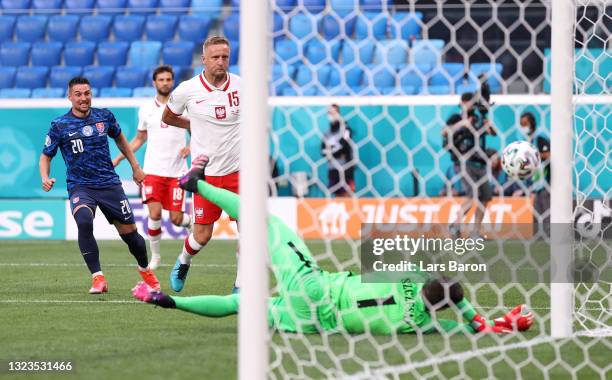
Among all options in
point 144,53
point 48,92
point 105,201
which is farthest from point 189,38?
point 105,201

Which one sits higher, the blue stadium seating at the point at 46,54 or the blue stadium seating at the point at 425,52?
the blue stadium seating at the point at 46,54

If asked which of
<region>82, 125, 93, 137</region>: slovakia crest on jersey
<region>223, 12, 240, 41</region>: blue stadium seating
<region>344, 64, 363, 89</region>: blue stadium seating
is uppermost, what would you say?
<region>223, 12, 240, 41</region>: blue stadium seating

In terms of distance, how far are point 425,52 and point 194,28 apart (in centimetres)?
473

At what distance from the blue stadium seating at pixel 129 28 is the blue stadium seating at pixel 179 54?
3.30 ft

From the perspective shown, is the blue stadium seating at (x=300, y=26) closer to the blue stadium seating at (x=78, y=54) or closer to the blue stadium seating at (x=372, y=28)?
the blue stadium seating at (x=372, y=28)

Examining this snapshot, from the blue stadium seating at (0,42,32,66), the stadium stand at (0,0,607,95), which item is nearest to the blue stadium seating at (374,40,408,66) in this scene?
the stadium stand at (0,0,607,95)

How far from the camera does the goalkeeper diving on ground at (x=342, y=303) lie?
5.92m

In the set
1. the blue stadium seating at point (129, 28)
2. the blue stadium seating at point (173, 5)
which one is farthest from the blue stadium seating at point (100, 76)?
the blue stadium seating at point (173, 5)

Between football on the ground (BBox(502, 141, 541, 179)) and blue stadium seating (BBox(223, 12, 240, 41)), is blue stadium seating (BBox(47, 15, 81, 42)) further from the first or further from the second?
football on the ground (BBox(502, 141, 541, 179))

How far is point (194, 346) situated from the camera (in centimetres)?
589

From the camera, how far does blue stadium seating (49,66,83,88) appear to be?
58.7 ft

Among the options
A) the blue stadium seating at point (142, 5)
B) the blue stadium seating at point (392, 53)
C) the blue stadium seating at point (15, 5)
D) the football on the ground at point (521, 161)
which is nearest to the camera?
the football on the ground at point (521, 161)

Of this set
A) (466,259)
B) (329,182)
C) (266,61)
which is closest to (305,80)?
(329,182)

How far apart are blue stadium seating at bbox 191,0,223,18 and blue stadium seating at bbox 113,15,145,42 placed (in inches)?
37.3
